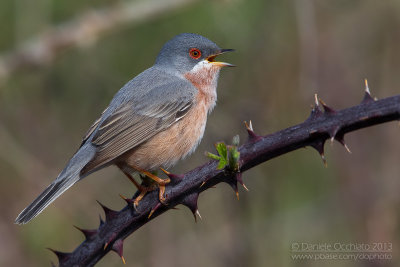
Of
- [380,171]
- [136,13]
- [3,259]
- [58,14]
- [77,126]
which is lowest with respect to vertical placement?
[3,259]

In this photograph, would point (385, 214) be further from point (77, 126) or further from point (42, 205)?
point (77, 126)

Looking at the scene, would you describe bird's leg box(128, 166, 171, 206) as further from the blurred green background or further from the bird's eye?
the bird's eye

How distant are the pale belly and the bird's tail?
0.34 metres

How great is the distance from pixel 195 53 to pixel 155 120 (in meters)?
1.08

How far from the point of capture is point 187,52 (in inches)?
218

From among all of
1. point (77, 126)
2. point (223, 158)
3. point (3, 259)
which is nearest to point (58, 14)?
point (77, 126)

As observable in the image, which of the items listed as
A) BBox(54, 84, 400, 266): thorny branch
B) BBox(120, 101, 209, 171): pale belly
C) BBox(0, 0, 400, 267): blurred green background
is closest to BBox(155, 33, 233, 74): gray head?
BBox(0, 0, 400, 267): blurred green background

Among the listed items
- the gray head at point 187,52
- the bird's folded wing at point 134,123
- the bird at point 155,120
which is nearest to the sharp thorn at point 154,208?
the bird at point 155,120

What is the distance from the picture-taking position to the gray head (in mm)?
5508

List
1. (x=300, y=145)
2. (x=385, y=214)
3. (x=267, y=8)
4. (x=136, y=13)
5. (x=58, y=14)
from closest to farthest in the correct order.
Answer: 1. (x=300, y=145)
2. (x=385, y=214)
3. (x=136, y=13)
4. (x=267, y=8)
5. (x=58, y=14)

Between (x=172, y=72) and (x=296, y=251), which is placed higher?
→ (x=172, y=72)

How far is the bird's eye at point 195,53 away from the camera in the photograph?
555 cm

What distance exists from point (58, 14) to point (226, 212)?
3.36 meters

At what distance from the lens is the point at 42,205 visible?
393 centimetres
